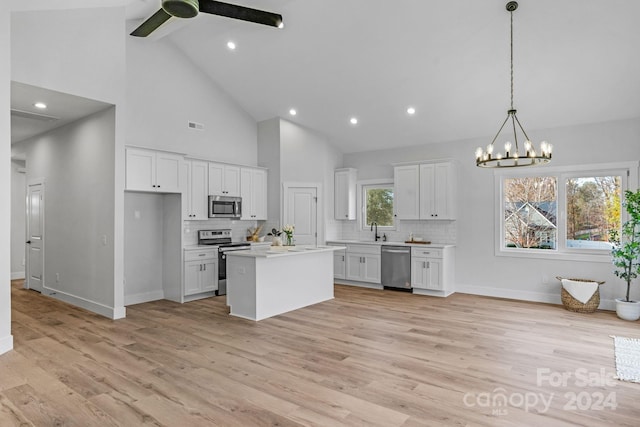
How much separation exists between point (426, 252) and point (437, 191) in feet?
3.66

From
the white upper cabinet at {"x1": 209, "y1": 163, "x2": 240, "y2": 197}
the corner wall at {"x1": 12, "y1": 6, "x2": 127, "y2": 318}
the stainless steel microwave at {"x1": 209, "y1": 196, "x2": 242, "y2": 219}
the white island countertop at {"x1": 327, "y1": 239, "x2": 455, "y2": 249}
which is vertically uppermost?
the corner wall at {"x1": 12, "y1": 6, "x2": 127, "y2": 318}

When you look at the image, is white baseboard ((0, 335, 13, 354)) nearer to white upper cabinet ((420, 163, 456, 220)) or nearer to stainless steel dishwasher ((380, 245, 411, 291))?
stainless steel dishwasher ((380, 245, 411, 291))

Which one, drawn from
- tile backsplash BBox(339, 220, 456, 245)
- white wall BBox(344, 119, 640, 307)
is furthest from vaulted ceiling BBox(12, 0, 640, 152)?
tile backsplash BBox(339, 220, 456, 245)

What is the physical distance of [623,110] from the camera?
18.5 ft

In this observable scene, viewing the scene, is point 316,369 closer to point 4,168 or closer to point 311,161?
point 4,168

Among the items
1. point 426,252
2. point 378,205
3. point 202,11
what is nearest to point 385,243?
point 426,252

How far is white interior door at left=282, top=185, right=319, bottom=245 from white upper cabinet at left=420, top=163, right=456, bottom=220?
2.14 meters

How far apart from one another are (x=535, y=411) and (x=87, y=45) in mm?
6055

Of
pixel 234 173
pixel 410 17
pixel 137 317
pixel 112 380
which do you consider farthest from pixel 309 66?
pixel 112 380

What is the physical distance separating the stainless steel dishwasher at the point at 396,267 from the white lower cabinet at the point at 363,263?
139 millimetres

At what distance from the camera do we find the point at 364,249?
25.6 ft

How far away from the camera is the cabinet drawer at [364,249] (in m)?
7.65

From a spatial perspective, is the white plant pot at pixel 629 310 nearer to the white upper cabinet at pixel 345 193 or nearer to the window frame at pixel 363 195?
the window frame at pixel 363 195

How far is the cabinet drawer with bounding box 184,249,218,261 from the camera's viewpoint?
21.1 feet
